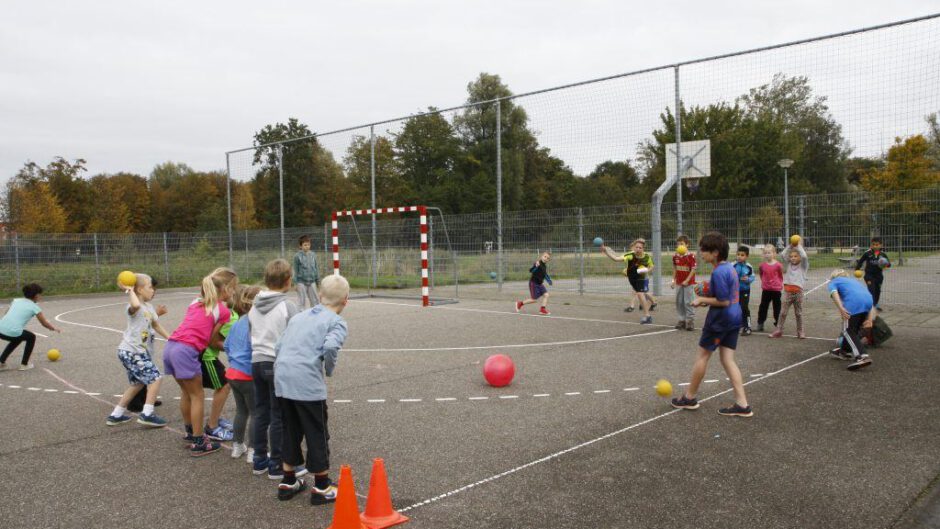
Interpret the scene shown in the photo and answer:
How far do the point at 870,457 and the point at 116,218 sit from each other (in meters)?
55.2

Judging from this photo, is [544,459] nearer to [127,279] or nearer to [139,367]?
[139,367]

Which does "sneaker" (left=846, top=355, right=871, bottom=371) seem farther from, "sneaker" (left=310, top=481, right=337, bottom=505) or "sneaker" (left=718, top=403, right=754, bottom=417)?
"sneaker" (left=310, top=481, right=337, bottom=505)

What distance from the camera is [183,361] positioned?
530cm

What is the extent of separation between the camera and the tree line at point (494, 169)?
21.6 metres

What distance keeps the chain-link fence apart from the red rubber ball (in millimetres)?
7959

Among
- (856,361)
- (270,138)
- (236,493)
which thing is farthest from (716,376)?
(270,138)

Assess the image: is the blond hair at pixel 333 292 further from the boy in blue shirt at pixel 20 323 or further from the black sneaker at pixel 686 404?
the boy in blue shirt at pixel 20 323

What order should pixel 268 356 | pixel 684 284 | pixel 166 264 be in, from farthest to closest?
pixel 166 264 → pixel 684 284 → pixel 268 356

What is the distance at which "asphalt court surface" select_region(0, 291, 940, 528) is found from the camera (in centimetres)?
402

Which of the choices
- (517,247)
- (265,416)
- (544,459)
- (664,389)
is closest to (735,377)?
(664,389)

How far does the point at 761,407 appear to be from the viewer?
6.26 meters

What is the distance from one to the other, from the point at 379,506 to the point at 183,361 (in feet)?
7.78

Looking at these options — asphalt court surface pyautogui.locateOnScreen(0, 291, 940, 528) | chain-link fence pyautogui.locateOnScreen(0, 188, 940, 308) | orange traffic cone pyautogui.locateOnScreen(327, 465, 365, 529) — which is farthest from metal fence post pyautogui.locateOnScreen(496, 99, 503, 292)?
orange traffic cone pyautogui.locateOnScreen(327, 465, 365, 529)

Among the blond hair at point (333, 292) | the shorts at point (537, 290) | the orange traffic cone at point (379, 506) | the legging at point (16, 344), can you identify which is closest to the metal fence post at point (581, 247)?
the shorts at point (537, 290)
